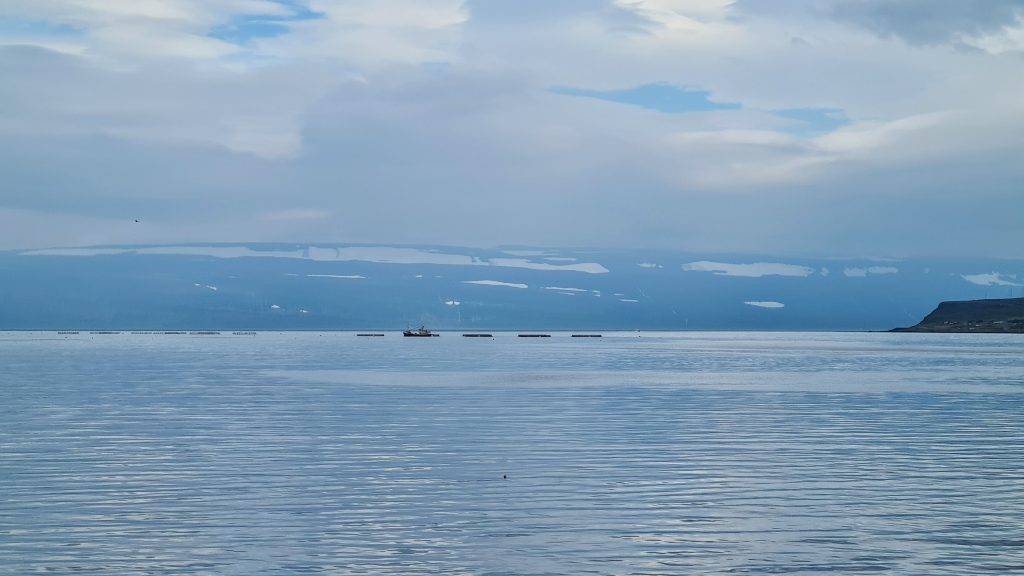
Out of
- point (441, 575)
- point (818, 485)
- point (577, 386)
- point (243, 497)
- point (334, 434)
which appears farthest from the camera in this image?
point (577, 386)

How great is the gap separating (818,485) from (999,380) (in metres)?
72.1

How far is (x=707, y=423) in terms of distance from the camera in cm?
5356

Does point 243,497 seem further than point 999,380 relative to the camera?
No

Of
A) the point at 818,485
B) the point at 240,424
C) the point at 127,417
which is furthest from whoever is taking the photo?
the point at 127,417

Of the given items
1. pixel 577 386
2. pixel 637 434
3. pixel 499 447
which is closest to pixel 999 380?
pixel 577 386

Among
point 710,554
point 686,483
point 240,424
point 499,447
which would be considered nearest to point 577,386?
point 240,424

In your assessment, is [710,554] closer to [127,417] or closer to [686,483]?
[686,483]

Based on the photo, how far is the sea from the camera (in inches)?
907

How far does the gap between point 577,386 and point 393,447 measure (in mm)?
44664

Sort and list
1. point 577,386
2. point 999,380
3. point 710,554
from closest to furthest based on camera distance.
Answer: point 710,554, point 577,386, point 999,380

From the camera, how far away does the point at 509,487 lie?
31953 mm

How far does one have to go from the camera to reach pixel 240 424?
52344 mm

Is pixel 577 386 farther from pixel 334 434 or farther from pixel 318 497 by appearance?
pixel 318 497

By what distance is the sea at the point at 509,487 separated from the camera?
23047mm
